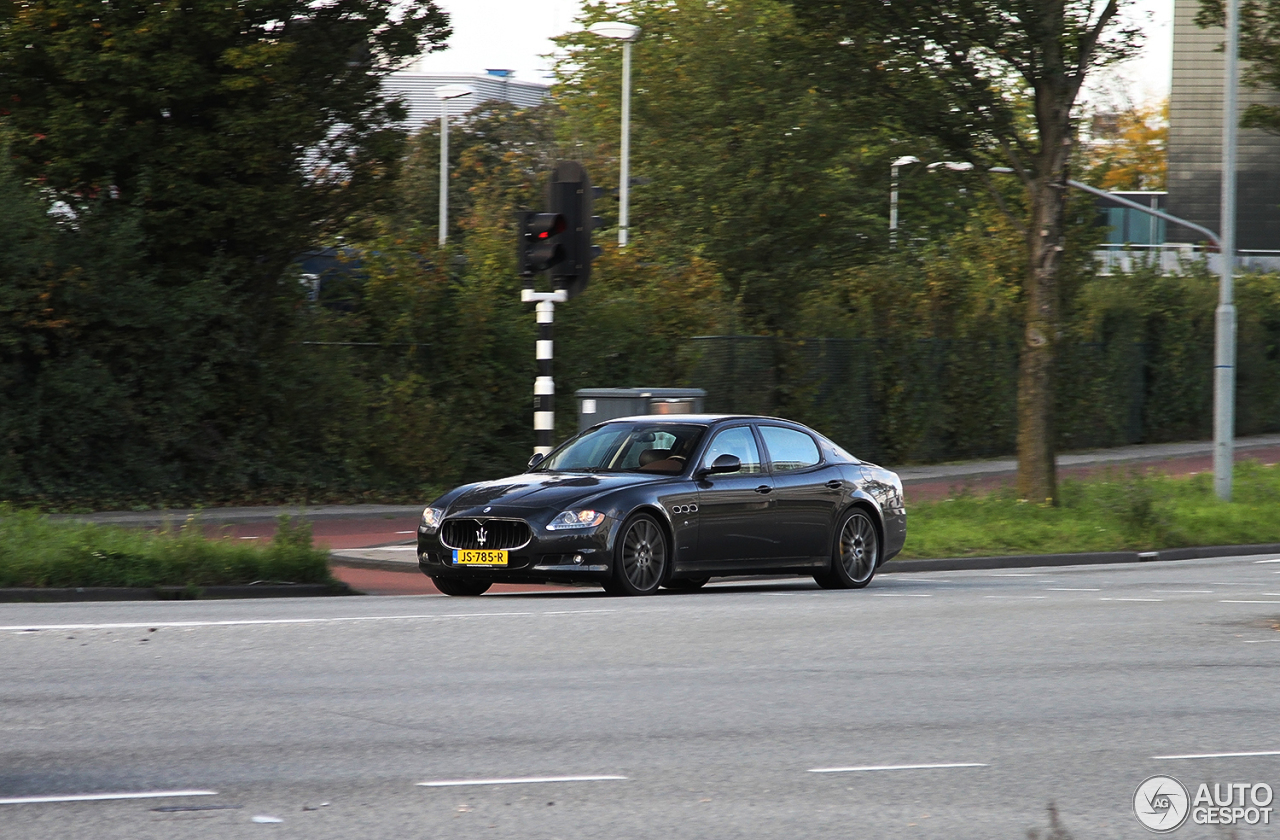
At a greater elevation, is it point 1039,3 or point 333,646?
point 1039,3

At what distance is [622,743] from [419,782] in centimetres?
114

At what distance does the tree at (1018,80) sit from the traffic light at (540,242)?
23.8ft

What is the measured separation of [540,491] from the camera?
1307 cm

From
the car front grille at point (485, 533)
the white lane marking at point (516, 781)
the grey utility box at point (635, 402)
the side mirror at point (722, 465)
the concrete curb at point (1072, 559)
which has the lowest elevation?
the concrete curb at point (1072, 559)

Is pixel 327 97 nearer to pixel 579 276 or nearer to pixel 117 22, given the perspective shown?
pixel 117 22

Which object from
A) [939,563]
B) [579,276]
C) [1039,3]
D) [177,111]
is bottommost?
[939,563]

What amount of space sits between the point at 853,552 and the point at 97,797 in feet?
32.0

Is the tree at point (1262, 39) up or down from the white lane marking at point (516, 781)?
up

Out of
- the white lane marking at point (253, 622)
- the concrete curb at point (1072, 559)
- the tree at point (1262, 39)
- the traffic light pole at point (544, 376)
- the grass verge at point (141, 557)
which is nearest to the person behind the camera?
the white lane marking at point (253, 622)

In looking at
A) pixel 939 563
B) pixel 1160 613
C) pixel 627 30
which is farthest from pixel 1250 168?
pixel 1160 613

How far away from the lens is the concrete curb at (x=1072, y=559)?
715 inches

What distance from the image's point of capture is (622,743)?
7.08 metres

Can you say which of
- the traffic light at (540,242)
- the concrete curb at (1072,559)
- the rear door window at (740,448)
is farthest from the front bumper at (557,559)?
the concrete curb at (1072,559)

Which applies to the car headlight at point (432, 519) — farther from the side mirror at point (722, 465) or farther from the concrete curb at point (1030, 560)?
the concrete curb at point (1030, 560)
